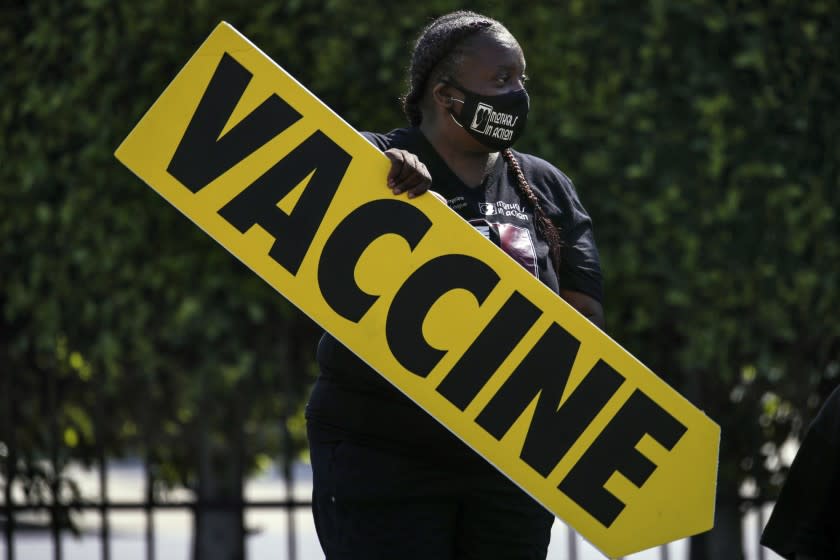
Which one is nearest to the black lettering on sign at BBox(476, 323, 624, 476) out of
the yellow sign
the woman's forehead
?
the yellow sign

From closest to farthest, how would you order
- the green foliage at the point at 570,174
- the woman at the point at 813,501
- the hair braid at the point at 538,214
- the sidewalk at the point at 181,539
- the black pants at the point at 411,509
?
the woman at the point at 813,501, the black pants at the point at 411,509, the hair braid at the point at 538,214, the green foliage at the point at 570,174, the sidewalk at the point at 181,539

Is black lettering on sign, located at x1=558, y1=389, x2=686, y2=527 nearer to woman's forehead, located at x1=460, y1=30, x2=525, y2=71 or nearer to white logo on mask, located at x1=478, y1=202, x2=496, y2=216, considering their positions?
white logo on mask, located at x1=478, y1=202, x2=496, y2=216

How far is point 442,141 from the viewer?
106 inches

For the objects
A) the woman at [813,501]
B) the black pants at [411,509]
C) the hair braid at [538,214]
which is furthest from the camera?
the hair braid at [538,214]

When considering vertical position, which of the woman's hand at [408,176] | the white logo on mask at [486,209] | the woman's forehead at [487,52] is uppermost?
the woman's forehead at [487,52]

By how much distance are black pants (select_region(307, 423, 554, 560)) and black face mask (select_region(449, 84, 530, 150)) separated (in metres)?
0.68

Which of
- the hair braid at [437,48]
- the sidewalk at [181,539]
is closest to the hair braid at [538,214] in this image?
the hair braid at [437,48]

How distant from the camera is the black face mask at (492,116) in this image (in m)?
2.61

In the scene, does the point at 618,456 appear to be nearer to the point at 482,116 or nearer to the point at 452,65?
the point at 482,116

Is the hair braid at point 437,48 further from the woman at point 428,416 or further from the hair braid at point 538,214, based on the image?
the hair braid at point 538,214

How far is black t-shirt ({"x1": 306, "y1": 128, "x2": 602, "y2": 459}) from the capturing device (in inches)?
103

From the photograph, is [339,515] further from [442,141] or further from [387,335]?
[442,141]

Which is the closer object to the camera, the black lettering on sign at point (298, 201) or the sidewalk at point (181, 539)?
the black lettering on sign at point (298, 201)

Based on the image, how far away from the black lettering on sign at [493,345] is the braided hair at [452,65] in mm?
197
